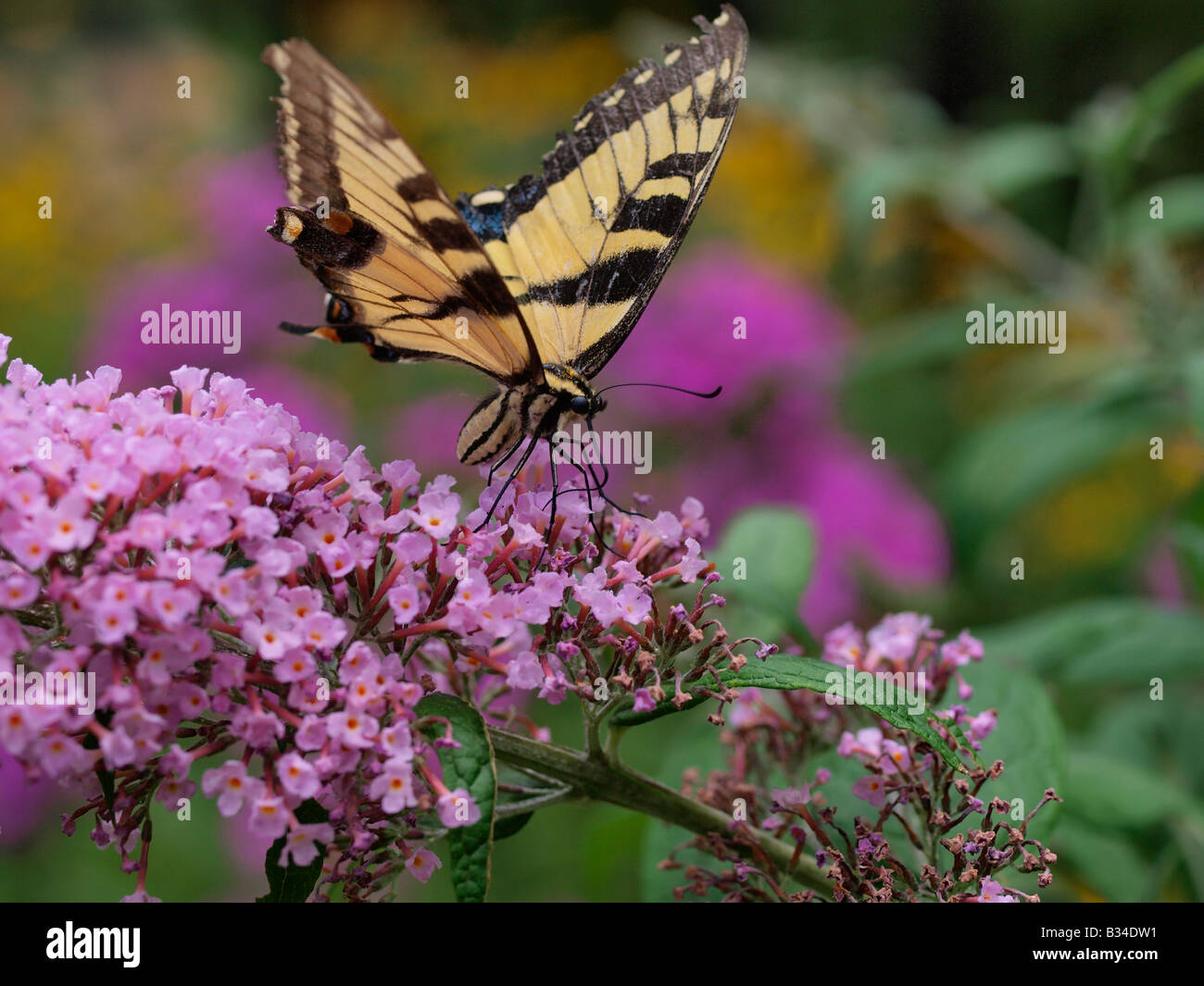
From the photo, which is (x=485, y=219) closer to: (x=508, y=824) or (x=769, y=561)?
(x=769, y=561)

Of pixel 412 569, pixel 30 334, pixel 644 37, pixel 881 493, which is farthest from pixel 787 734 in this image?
pixel 30 334

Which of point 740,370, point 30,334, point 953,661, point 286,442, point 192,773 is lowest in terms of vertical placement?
point 192,773

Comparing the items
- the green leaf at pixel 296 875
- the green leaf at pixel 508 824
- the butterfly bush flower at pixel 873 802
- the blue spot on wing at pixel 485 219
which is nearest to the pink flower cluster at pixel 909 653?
the butterfly bush flower at pixel 873 802

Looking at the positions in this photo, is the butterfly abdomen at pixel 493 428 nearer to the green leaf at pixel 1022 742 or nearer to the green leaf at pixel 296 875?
the green leaf at pixel 296 875

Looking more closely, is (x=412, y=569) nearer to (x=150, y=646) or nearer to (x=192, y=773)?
(x=150, y=646)

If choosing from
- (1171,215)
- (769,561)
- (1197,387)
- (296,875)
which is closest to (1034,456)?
(1197,387)

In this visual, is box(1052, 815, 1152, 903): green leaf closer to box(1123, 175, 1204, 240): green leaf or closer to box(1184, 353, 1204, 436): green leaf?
box(1184, 353, 1204, 436): green leaf

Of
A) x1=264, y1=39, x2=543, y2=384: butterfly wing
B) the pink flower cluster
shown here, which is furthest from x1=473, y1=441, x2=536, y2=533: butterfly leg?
the pink flower cluster
